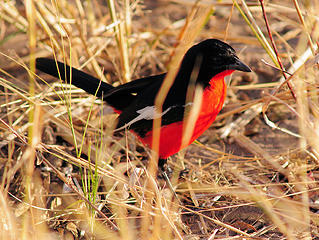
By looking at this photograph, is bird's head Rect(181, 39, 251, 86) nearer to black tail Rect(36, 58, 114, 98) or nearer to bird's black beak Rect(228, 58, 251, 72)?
bird's black beak Rect(228, 58, 251, 72)

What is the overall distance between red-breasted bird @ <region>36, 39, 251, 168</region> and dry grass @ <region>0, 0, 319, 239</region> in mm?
186

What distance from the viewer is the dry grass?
8.56ft

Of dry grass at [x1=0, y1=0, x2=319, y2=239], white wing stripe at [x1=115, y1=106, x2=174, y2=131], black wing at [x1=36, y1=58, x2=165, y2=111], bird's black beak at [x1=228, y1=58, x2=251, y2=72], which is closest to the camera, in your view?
dry grass at [x1=0, y1=0, x2=319, y2=239]

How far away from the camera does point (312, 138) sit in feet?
8.03

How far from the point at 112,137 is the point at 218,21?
223 cm

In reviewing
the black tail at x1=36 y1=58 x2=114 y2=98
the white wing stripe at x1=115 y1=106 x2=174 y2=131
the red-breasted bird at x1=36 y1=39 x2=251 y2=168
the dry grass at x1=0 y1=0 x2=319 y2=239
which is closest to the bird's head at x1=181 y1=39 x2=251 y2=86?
the red-breasted bird at x1=36 y1=39 x2=251 y2=168

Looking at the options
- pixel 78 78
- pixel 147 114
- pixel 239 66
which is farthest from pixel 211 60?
pixel 78 78

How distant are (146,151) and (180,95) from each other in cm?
49

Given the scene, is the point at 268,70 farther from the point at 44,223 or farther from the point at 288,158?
the point at 44,223

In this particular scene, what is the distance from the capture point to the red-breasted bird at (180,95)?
117 inches

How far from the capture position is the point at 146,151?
10.6ft

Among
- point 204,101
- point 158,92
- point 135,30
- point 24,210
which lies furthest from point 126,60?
point 24,210

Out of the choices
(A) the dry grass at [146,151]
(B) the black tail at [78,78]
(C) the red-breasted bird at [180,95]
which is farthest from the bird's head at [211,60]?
(B) the black tail at [78,78]

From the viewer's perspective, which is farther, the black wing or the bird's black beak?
the black wing
